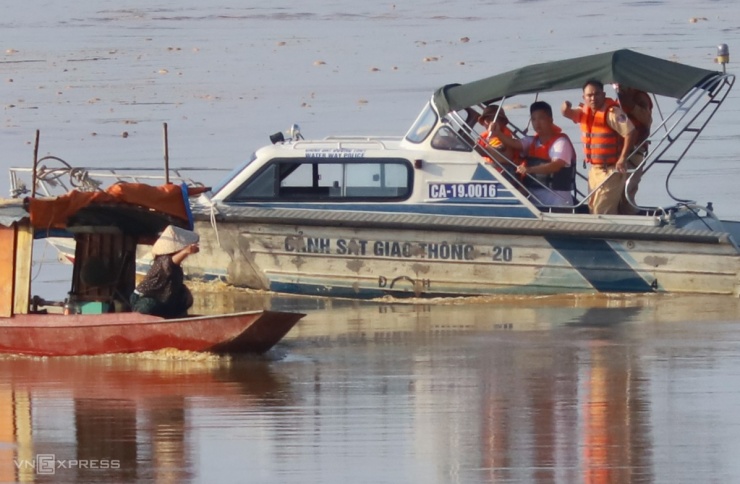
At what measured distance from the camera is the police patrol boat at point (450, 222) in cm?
1526

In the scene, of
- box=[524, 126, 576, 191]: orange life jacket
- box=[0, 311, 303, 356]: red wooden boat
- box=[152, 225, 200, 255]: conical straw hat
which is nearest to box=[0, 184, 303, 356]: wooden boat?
box=[0, 311, 303, 356]: red wooden boat

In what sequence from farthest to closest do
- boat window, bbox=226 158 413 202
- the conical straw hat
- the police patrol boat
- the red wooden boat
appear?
boat window, bbox=226 158 413 202
the police patrol boat
the conical straw hat
the red wooden boat

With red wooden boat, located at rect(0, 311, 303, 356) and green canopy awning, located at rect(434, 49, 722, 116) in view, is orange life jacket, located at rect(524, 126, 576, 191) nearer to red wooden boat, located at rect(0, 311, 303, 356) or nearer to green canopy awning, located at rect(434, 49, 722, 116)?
green canopy awning, located at rect(434, 49, 722, 116)

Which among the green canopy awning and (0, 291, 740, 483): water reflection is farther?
the green canopy awning

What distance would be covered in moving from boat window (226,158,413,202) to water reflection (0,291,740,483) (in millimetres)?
1267

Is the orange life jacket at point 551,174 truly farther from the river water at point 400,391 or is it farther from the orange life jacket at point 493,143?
the river water at point 400,391

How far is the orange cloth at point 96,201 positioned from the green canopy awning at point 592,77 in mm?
3554

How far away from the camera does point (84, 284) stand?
44.9ft

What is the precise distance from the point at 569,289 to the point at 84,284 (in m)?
4.39

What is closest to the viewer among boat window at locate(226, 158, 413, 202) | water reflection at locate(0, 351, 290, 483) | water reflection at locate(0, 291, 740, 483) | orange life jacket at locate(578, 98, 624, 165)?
water reflection at locate(0, 291, 740, 483)

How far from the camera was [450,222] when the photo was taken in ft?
50.4

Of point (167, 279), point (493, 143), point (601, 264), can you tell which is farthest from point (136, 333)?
point (601, 264)

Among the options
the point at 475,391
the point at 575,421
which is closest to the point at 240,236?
the point at 475,391

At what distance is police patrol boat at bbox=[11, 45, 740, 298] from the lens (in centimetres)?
1526
